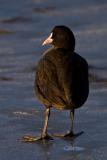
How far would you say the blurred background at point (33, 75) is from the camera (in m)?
7.86

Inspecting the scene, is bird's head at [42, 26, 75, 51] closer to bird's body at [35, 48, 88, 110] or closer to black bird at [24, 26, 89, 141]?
black bird at [24, 26, 89, 141]

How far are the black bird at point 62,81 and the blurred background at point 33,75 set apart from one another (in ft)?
0.90

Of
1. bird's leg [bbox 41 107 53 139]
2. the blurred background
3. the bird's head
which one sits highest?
the bird's head

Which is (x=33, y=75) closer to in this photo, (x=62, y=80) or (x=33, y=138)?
(x=33, y=138)

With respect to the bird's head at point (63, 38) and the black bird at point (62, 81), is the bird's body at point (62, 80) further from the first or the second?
the bird's head at point (63, 38)

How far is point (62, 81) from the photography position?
8.03 metres

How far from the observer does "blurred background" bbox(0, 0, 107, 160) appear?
25.8 ft

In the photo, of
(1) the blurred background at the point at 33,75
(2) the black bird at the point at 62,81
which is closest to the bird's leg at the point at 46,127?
(2) the black bird at the point at 62,81

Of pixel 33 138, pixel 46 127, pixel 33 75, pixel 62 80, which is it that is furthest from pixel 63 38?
pixel 33 75

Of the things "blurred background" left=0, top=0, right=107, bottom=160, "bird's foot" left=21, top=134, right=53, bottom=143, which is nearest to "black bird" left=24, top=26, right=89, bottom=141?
"bird's foot" left=21, top=134, right=53, bottom=143

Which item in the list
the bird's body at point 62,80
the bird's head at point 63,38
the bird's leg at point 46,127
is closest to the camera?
the bird's body at point 62,80

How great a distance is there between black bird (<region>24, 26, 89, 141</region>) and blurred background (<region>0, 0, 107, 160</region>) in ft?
0.90

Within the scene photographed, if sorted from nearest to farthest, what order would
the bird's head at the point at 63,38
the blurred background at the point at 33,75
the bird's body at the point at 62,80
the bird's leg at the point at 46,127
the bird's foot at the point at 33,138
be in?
the blurred background at the point at 33,75, the bird's body at the point at 62,80, the bird's foot at the point at 33,138, the bird's leg at the point at 46,127, the bird's head at the point at 63,38

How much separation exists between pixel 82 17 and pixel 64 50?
22.5ft
